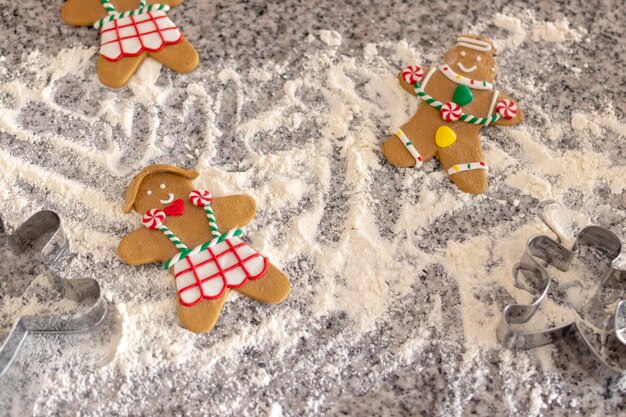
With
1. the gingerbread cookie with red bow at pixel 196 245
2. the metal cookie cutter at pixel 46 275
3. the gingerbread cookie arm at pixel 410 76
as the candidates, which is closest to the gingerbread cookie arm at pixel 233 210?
the gingerbread cookie with red bow at pixel 196 245

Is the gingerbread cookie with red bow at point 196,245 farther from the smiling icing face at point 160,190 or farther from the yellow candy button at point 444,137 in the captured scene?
the yellow candy button at point 444,137

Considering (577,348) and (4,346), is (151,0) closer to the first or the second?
(4,346)

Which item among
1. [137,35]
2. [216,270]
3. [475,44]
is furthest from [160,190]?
[475,44]

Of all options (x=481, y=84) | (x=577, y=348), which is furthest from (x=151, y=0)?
(x=577, y=348)

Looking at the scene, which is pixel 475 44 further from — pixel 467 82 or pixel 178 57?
pixel 178 57

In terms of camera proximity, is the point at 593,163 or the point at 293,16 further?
the point at 293,16

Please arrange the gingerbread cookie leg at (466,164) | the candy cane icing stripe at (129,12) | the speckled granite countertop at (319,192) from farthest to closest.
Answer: the candy cane icing stripe at (129,12) < the gingerbread cookie leg at (466,164) < the speckled granite countertop at (319,192)
